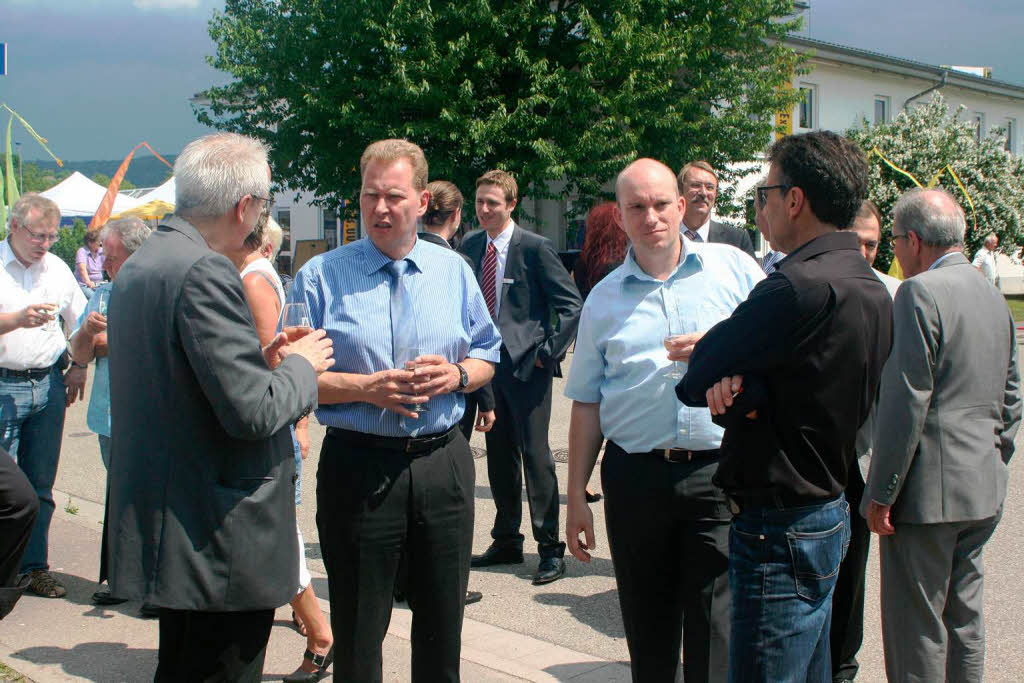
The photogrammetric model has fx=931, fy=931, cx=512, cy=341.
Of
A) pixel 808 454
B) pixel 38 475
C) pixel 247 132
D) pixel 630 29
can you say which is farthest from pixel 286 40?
pixel 808 454

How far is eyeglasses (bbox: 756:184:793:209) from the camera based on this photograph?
2568 millimetres

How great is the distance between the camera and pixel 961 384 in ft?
11.2

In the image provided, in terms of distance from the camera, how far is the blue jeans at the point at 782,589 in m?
2.47

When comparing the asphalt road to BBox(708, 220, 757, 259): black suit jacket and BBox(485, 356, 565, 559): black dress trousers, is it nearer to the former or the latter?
BBox(485, 356, 565, 559): black dress trousers

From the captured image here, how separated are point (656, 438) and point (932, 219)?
1479 millimetres

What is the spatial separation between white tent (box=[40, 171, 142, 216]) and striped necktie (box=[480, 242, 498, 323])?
855 inches

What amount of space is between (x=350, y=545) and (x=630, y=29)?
18.2 metres

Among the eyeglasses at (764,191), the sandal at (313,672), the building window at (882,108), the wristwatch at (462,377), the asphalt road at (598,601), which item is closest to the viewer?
the eyeglasses at (764,191)

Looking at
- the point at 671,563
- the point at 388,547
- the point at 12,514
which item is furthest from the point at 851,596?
the point at 12,514

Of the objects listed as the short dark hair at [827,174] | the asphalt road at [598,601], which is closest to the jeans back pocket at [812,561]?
the short dark hair at [827,174]

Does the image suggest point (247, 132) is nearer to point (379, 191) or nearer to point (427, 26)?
point (427, 26)

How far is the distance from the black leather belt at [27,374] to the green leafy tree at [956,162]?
80.1 feet

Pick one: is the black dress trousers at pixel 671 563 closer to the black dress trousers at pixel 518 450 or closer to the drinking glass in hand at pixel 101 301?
the black dress trousers at pixel 518 450

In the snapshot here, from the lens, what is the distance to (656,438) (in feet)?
10.5
